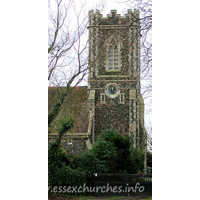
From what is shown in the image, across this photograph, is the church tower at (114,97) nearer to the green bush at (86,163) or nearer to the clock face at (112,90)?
the clock face at (112,90)

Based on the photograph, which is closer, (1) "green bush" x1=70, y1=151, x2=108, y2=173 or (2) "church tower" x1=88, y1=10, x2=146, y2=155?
(1) "green bush" x1=70, y1=151, x2=108, y2=173

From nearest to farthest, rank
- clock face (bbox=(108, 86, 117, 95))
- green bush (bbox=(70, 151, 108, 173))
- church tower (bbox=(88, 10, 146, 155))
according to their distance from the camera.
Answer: green bush (bbox=(70, 151, 108, 173)) < church tower (bbox=(88, 10, 146, 155)) < clock face (bbox=(108, 86, 117, 95))

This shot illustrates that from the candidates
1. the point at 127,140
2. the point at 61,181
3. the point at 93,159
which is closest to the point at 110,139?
the point at 127,140

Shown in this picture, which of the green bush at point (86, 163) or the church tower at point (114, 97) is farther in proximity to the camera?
the church tower at point (114, 97)

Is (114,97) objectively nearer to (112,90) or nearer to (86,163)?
(112,90)

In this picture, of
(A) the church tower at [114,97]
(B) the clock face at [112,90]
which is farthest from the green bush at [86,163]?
(B) the clock face at [112,90]

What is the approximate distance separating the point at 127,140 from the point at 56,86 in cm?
641

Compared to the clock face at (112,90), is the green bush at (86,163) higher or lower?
lower

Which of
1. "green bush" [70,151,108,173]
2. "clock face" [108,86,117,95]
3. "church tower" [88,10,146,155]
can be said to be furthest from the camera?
"clock face" [108,86,117,95]

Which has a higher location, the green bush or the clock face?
the clock face

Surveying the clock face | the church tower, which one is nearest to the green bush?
the church tower

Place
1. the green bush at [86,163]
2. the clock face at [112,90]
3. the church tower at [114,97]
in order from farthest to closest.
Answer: the clock face at [112,90], the church tower at [114,97], the green bush at [86,163]

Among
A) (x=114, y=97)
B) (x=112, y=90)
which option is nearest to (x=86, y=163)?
(x=114, y=97)

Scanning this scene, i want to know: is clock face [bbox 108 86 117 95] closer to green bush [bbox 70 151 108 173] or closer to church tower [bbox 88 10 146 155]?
church tower [bbox 88 10 146 155]
